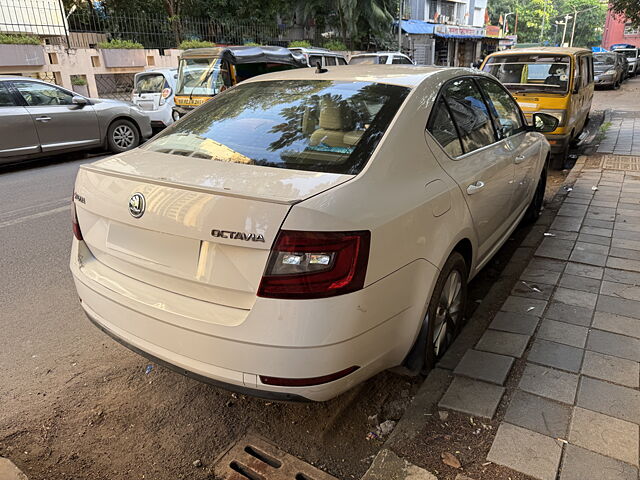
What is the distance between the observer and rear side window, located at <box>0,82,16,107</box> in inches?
318

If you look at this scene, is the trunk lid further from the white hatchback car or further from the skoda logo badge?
the white hatchback car

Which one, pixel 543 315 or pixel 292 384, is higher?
pixel 292 384

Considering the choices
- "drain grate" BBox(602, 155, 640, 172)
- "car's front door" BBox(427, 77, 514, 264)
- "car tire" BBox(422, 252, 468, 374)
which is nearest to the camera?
"car tire" BBox(422, 252, 468, 374)

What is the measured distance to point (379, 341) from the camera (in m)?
2.15

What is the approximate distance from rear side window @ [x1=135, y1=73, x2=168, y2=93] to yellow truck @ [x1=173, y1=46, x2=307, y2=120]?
2.31 feet

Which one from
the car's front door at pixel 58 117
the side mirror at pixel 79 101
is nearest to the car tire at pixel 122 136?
the car's front door at pixel 58 117

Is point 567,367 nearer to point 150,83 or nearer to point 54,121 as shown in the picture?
point 54,121

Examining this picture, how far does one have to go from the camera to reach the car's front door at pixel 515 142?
373 cm

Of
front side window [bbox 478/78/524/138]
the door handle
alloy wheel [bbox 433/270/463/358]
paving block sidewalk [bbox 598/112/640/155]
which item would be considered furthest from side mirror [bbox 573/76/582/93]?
alloy wheel [bbox 433/270/463/358]

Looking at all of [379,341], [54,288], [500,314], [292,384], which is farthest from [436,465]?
[54,288]

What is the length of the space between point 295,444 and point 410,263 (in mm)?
1066

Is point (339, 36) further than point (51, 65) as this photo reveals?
Yes

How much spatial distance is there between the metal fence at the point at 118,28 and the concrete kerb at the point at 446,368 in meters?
16.1

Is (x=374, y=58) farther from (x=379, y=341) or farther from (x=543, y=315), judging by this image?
(x=379, y=341)
